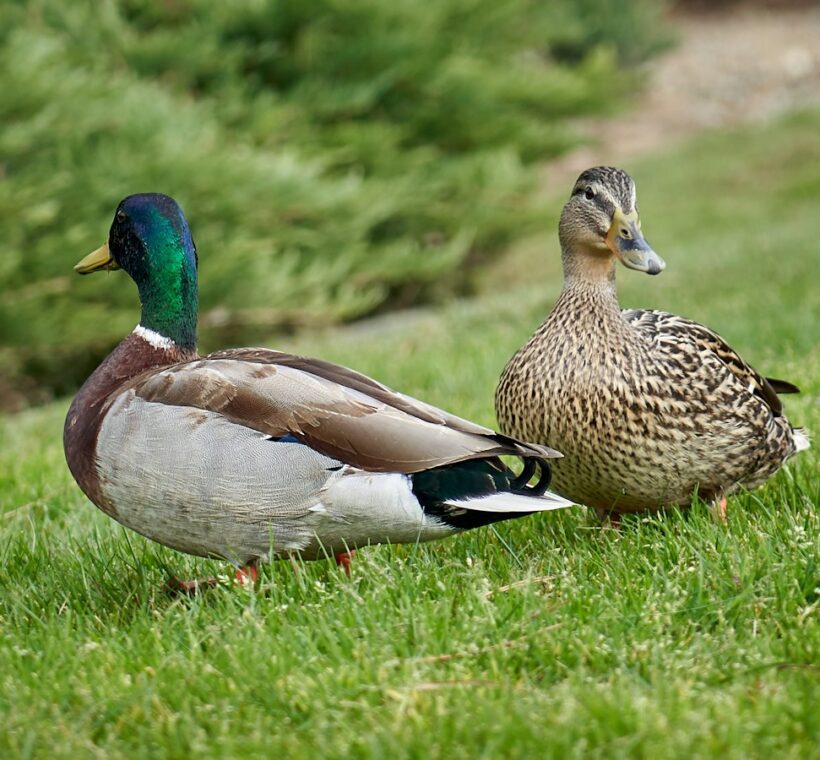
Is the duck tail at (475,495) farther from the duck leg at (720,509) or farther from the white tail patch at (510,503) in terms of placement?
→ the duck leg at (720,509)

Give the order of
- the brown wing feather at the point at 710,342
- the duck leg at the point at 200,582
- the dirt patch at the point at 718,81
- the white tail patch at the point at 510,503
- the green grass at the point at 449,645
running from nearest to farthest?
1. the green grass at the point at 449,645
2. the white tail patch at the point at 510,503
3. the duck leg at the point at 200,582
4. the brown wing feather at the point at 710,342
5. the dirt patch at the point at 718,81

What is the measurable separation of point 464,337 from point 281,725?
616 cm

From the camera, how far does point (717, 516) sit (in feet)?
11.5

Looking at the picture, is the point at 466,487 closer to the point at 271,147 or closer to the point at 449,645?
the point at 449,645

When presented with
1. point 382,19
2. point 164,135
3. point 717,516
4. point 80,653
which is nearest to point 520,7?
point 382,19

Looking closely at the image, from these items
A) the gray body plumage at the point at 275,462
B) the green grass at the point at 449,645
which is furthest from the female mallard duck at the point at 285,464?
the green grass at the point at 449,645

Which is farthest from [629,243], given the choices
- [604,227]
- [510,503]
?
[510,503]

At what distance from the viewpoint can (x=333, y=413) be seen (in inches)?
122

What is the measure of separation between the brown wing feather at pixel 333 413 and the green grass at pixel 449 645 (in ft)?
0.92

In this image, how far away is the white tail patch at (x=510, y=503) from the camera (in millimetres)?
3029

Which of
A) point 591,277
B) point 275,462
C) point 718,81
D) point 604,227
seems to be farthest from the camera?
point 718,81

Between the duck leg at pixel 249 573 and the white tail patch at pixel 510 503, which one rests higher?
the white tail patch at pixel 510 503

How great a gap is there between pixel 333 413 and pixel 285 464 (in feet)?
0.58

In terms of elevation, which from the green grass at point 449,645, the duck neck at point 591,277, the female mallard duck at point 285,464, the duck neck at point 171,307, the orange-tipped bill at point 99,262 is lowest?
the green grass at point 449,645
